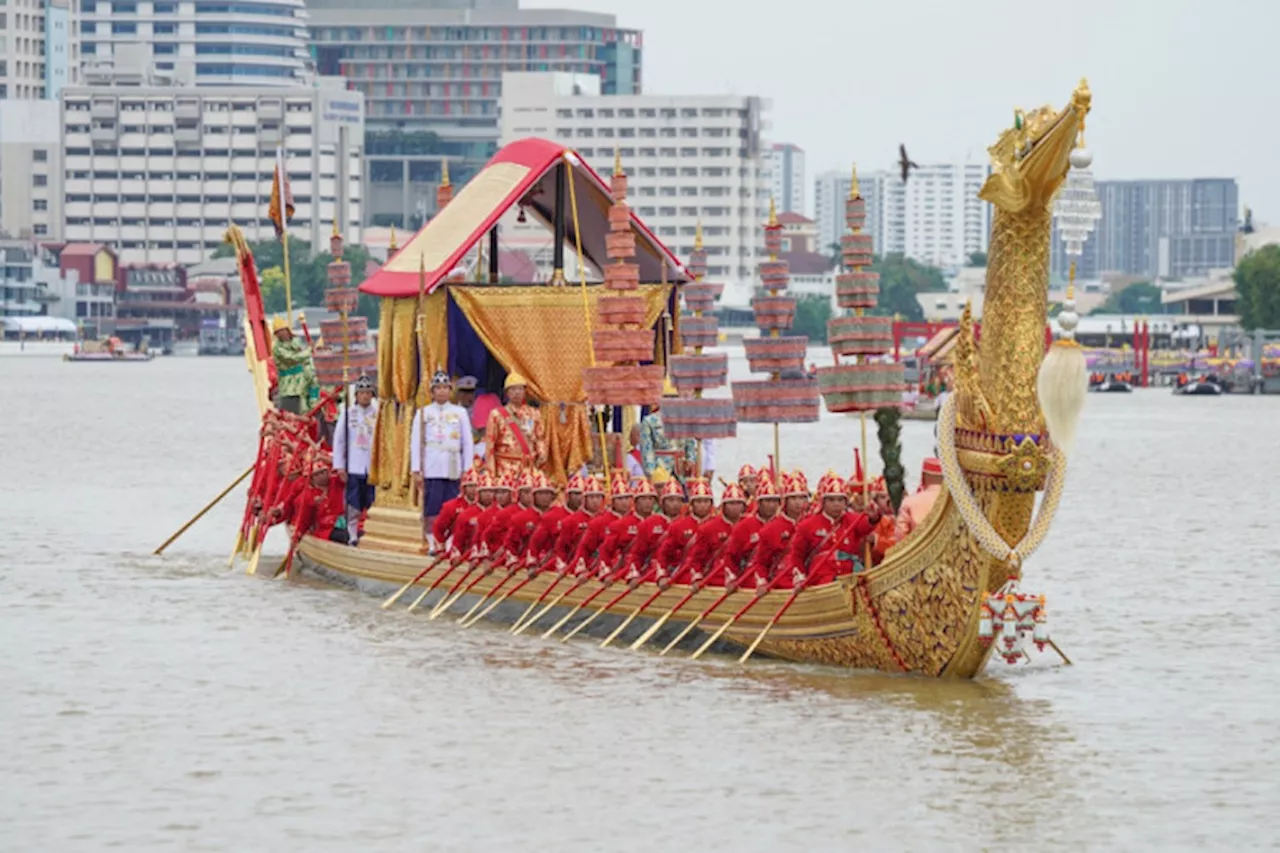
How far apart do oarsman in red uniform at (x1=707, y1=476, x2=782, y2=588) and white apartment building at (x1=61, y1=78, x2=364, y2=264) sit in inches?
6288

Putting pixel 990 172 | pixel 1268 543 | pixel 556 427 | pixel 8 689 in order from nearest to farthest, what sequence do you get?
pixel 990 172 < pixel 8 689 < pixel 556 427 < pixel 1268 543

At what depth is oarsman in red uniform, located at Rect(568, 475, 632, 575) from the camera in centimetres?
2167

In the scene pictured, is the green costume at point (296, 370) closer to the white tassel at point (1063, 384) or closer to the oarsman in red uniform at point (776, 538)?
the oarsman in red uniform at point (776, 538)

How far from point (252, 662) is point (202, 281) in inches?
5770

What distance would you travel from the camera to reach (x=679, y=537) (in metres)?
21.0

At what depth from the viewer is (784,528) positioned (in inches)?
791

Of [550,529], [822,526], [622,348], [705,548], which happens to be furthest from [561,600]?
[822,526]

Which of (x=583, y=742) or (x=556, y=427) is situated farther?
(x=556, y=427)

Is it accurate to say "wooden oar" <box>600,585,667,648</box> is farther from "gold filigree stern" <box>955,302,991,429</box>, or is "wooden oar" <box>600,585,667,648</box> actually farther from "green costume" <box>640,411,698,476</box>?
"gold filigree stern" <box>955,302,991,429</box>

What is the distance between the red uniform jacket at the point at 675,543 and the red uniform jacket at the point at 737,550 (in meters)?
0.43

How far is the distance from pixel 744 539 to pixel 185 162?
544ft

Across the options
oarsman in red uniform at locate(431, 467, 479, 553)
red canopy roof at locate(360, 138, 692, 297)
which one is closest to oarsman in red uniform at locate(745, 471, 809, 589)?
oarsman in red uniform at locate(431, 467, 479, 553)

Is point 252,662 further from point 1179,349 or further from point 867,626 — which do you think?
point 1179,349

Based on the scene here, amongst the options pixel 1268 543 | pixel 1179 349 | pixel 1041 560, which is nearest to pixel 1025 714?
pixel 1041 560
